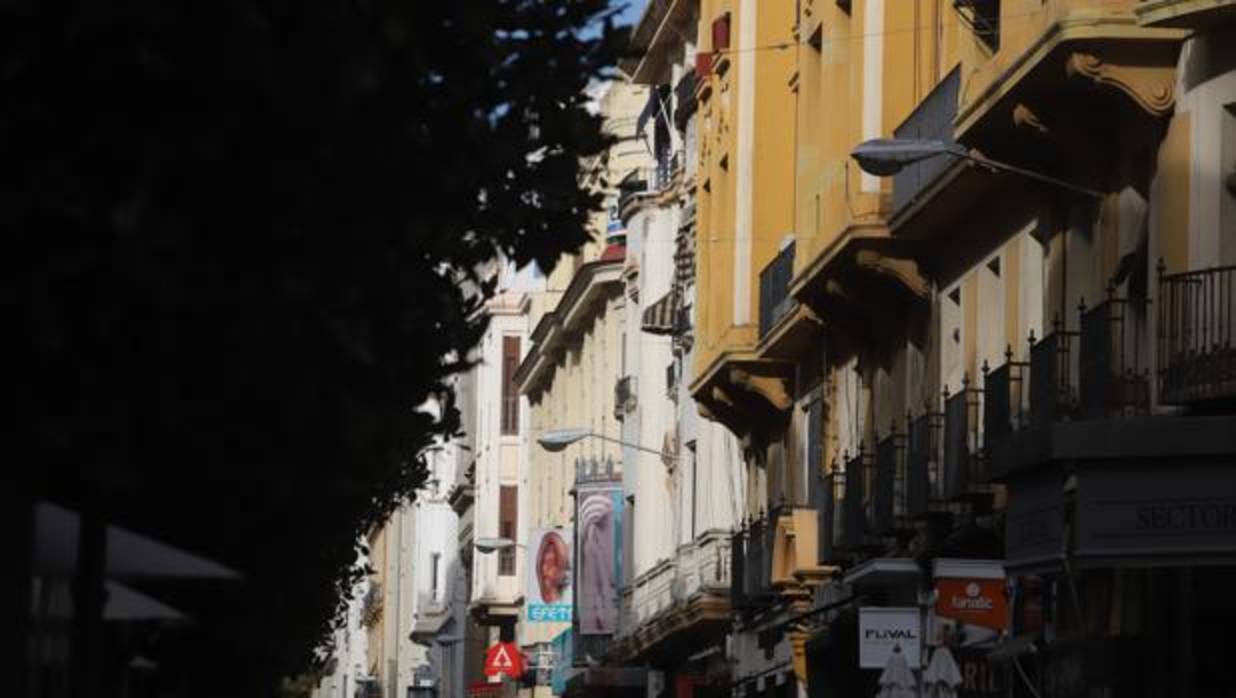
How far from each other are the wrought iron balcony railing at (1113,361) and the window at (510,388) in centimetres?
Result: 7570

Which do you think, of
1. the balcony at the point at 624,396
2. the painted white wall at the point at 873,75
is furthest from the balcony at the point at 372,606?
the painted white wall at the point at 873,75

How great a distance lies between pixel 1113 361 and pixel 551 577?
55.5 m

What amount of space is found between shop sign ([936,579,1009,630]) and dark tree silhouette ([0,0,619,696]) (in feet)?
55.6

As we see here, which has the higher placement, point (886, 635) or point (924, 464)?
point (924, 464)

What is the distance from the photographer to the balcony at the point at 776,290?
43.2m

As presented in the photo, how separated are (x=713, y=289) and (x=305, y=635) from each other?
87.7 ft

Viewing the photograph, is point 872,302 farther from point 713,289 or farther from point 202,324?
point 202,324

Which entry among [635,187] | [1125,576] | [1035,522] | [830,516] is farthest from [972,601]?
[635,187]

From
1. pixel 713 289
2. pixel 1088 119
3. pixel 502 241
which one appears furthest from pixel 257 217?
→ pixel 713 289

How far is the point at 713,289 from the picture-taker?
49.2 m

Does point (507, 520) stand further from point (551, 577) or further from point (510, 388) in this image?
point (551, 577)

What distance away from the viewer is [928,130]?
33.2m

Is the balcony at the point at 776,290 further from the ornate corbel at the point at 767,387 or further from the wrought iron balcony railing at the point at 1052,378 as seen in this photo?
the wrought iron balcony railing at the point at 1052,378

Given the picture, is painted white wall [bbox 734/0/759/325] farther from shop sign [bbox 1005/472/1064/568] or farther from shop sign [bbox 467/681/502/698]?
shop sign [bbox 467/681/502/698]
